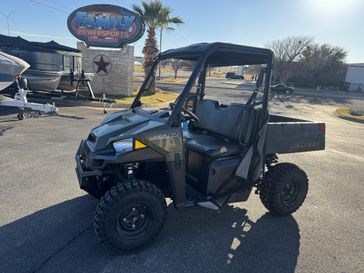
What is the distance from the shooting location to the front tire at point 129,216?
2646 millimetres

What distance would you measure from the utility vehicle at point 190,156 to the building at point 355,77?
53.4 metres

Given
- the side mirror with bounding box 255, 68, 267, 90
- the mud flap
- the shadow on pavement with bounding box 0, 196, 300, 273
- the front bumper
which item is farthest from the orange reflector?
the side mirror with bounding box 255, 68, 267, 90

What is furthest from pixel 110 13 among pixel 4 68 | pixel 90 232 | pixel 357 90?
pixel 357 90

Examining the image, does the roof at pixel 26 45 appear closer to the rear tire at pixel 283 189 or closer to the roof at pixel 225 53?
the roof at pixel 225 53

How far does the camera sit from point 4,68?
8.91 meters

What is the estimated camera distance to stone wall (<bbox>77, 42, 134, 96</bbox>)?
15.0 metres

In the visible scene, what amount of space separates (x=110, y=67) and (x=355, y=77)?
162 feet

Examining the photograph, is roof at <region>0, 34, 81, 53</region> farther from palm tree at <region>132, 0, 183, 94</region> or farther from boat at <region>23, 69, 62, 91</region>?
palm tree at <region>132, 0, 183, 94</region>

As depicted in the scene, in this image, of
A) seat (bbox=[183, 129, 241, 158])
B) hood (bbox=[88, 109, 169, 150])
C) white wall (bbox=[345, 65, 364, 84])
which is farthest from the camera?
white wall (bbox=[345, 65, 364, 84])

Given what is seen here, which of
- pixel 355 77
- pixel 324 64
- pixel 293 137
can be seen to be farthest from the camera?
pixel 355 77

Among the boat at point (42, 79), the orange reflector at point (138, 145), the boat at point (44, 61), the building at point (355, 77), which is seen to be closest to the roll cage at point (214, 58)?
the orange reflector at point (138, 145)

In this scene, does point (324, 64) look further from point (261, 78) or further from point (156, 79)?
point (261, 78)

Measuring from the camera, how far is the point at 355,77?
163ft

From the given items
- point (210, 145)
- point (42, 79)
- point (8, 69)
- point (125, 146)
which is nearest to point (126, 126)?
point (125, 146)
